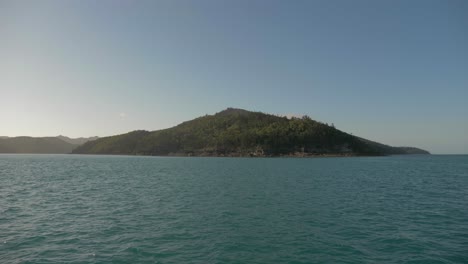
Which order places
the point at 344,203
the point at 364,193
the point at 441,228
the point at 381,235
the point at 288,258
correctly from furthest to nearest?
1. the point at 364,193
2. the point at 344,203
3. the point at 441,228
4. the point at 381,235
5. the point at 288,258

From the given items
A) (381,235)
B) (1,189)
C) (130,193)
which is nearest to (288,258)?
(381,235)

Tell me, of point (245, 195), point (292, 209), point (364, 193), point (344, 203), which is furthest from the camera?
point (364, 193)

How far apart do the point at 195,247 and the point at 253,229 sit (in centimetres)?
672

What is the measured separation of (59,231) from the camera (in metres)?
24.7

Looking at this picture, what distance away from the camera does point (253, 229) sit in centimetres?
2591

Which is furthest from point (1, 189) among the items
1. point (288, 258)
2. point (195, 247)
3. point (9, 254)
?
point (288, 258)

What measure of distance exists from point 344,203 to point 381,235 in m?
14.3

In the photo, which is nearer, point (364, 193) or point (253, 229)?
point (253, 229)

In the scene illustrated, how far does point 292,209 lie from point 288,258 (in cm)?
1571

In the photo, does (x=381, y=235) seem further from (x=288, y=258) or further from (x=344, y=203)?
(x=344, y=203)

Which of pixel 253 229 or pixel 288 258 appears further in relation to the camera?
pixel 253 229

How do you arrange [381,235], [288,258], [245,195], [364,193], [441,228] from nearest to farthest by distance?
[288,258]
[381,235]
[441,228]
[245,195]
[364,193]

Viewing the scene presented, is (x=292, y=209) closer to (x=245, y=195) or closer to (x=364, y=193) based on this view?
(x=245, y=195)

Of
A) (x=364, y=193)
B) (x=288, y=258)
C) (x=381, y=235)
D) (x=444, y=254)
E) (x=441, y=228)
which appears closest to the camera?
(x=288, y=258)
